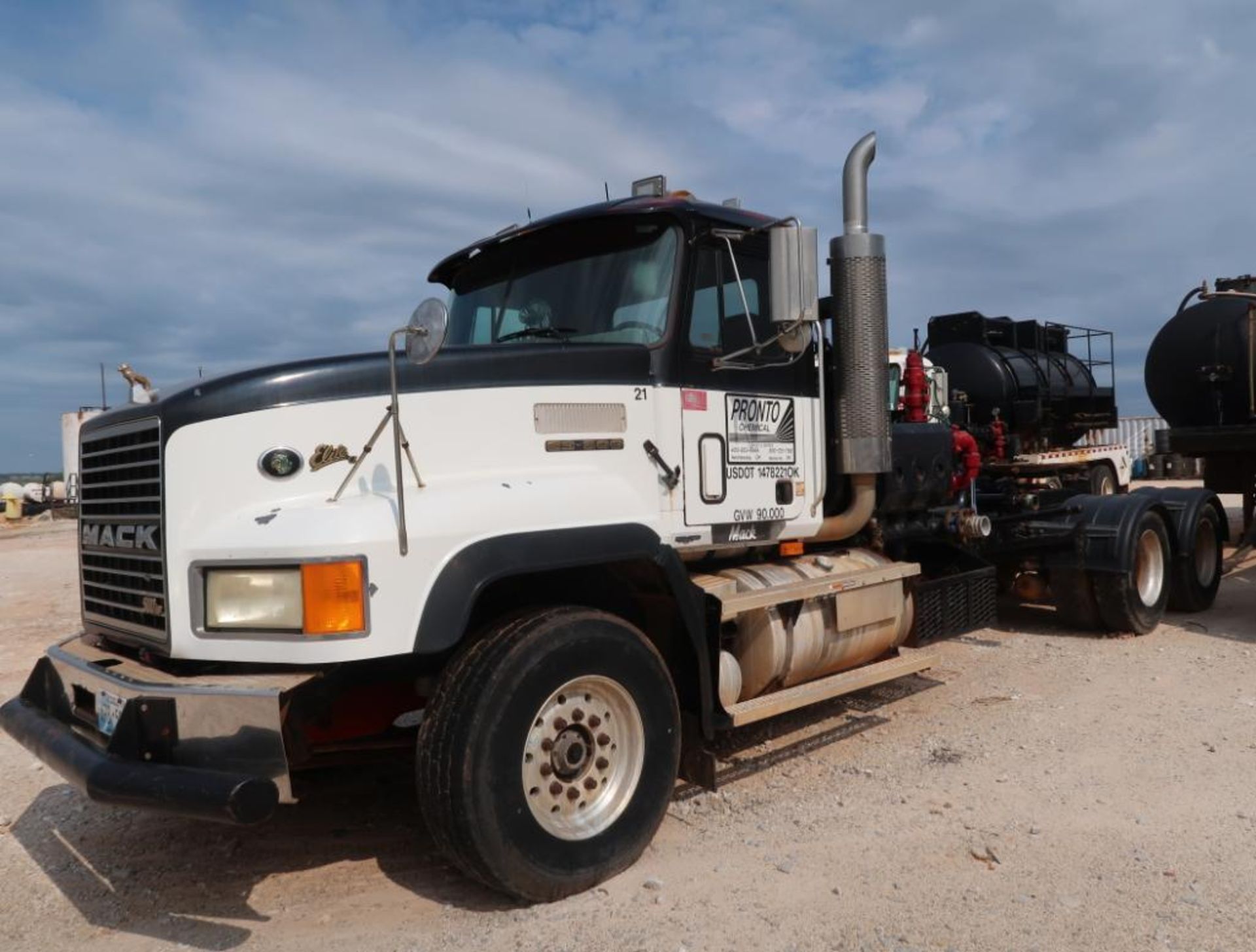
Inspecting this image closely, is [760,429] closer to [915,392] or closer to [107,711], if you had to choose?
[915,392]

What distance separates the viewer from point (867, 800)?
15.1ft

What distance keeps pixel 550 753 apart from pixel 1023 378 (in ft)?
39.8

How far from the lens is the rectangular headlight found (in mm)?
3287

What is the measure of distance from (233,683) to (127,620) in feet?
3.03

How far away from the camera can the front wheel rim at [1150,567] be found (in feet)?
26.9

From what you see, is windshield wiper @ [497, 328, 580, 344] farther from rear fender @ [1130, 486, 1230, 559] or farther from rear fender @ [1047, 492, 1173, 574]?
rear fender @ [1130, 486, 1230, 559]

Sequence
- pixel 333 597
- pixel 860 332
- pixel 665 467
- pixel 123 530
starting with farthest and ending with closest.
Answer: pixel 860 332, pixel 665 467, pixel 123 530, pixel 333 597

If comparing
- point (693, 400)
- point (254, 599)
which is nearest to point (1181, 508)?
point (693, 400)

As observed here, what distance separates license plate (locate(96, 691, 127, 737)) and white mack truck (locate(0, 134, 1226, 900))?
2 cm

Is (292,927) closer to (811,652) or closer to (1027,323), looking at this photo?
(811,652)

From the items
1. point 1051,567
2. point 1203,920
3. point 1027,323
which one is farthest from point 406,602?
point 1027,323

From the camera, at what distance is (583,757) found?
3830mm

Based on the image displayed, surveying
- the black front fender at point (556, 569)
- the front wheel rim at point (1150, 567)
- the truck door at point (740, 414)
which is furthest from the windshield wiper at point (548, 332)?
the front wheel rim at point (1150, 567)

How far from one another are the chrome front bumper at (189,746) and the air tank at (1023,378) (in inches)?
466
